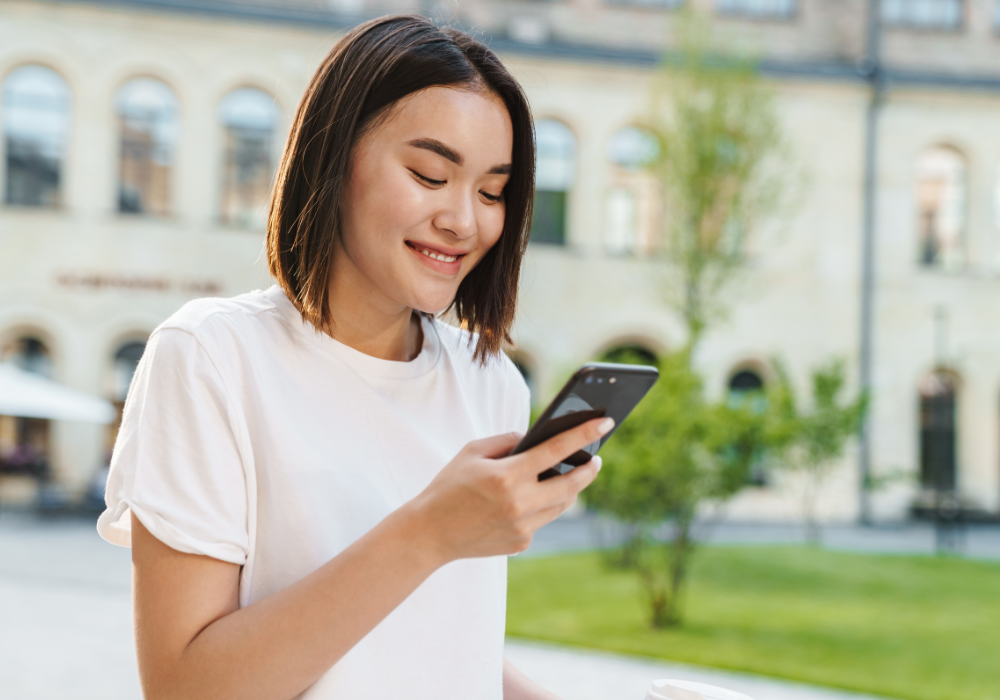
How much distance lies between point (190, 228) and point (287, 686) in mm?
18053

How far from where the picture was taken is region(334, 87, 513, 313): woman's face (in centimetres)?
119

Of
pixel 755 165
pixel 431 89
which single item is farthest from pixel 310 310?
pixel 755 165

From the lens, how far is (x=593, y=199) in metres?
19.0

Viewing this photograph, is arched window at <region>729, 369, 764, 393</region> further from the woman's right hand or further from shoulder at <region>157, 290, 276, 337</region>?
the woman's right hand

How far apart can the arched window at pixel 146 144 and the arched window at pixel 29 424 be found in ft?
10.4

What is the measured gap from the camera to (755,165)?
15.7 meters

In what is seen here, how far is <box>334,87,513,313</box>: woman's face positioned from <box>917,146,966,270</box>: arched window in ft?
68.8

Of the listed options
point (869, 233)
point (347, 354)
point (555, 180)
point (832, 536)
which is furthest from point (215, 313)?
point (869, 233)

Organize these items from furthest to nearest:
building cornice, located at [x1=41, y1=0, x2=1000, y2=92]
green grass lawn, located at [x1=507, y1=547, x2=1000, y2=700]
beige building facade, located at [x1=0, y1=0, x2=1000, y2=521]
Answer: building cornice, located at [x1=41, y1=0, x2=1000, y2=92], beige building facade, located at [x1=0, y1=0, x2=1000, y2=521], green grass lawn, located at [x1=507, y1=547, x2=1000, y2=700]

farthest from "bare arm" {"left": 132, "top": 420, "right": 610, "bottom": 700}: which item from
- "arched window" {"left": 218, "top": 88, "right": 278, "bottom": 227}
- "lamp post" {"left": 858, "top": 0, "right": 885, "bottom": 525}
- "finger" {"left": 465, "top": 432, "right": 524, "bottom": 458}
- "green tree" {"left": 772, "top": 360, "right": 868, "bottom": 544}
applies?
"lamp post" {"left": 858, "top": 0, "right": 885, "bottom": 525}

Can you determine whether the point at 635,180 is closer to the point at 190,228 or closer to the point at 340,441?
the point at 190,228

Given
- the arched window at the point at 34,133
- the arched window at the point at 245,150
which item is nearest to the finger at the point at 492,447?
the arched window at the point at 245,150

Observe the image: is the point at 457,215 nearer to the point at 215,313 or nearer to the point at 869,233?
the point at 215,313

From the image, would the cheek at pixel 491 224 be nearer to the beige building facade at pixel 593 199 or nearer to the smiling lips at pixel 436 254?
the smiling lips at pixel 436 254
